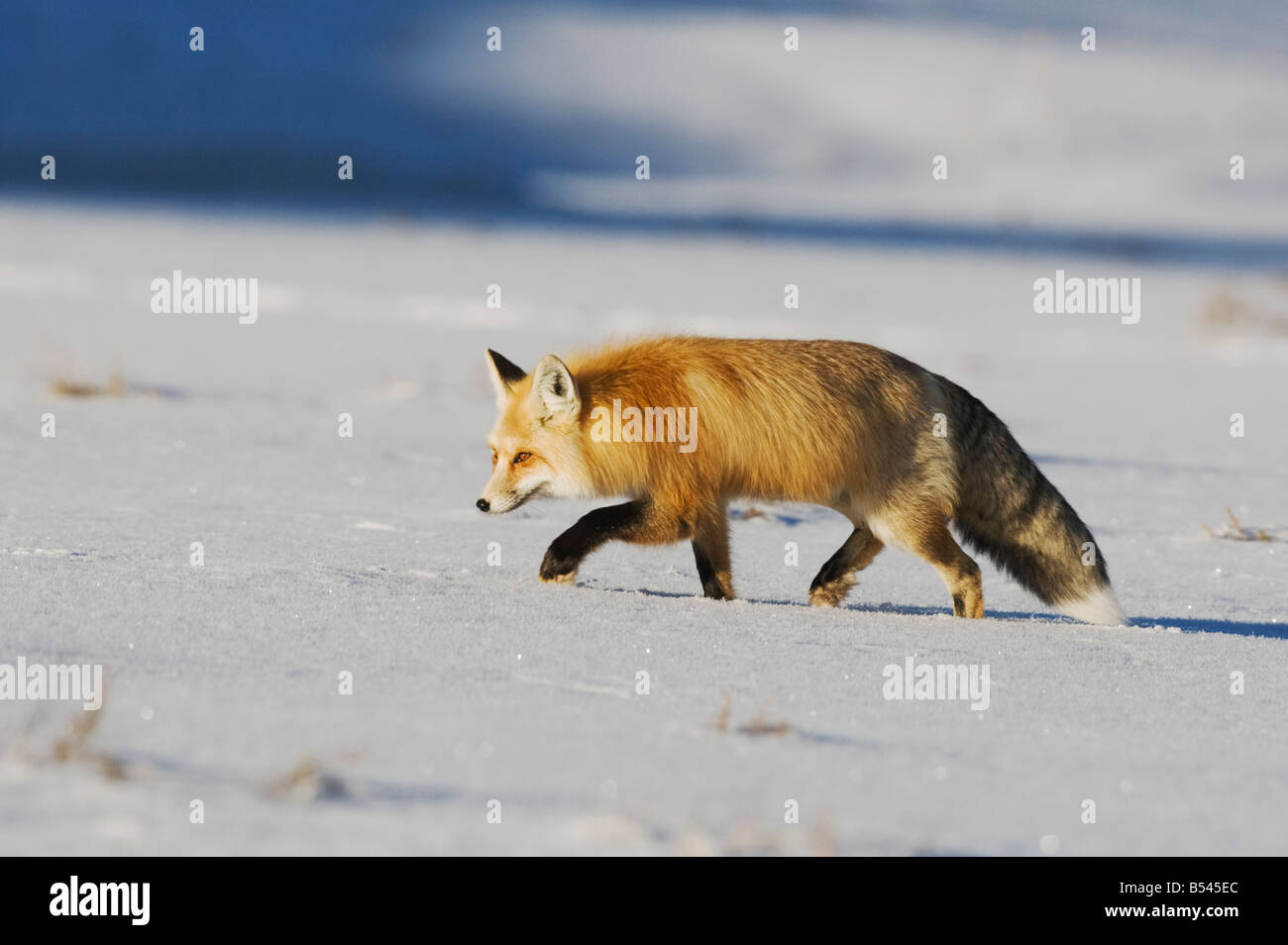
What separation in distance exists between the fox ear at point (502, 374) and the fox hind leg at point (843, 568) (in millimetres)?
1341

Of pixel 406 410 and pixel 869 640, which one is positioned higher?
pixel 406 410

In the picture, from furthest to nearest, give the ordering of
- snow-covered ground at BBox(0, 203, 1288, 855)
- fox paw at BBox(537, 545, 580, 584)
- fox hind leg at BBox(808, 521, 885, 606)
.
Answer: fox hind leg at BBox(808, 521, 885, 606) → fox paw at BBox(537, 545, 580, 584) → snow-covered ground at BBox(0, 203, 1288, 855)

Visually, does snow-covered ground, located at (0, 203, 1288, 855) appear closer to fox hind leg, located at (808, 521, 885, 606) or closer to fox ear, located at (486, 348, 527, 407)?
fox hind leg, located at (808, 521, 885, 606)

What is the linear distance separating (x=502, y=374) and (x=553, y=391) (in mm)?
387

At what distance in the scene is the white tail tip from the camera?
230 inches

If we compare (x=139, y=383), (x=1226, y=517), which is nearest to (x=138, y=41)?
(x=139, y=383)

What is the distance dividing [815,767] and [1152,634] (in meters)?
2.33

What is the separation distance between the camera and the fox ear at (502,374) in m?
6.13

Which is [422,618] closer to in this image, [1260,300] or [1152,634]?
[1152,634]

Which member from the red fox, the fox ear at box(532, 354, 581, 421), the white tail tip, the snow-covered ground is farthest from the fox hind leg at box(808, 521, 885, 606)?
the fox ear at box(532, 354, 581, 421)

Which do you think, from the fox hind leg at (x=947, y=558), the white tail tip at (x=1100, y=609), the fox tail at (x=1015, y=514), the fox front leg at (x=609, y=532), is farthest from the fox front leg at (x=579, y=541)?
the white tail tip at (x=1100, y=609)
